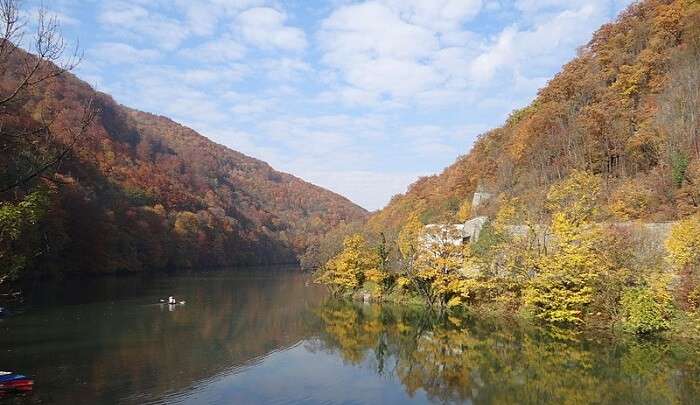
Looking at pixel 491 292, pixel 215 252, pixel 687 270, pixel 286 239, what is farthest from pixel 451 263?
pixel 286 239

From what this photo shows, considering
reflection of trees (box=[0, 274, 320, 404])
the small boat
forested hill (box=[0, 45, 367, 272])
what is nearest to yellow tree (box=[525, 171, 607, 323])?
reflection of trees (box=[0, 274, 320, 404])

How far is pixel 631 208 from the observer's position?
35969 millimetres

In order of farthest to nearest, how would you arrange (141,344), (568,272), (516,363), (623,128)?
(623,128) → (568,272) → (141,344) → (516,363)

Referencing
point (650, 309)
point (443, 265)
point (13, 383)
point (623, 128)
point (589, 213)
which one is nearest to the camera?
point (13, 383)

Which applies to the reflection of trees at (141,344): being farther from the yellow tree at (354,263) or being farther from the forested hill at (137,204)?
the forested hill at (137,204)

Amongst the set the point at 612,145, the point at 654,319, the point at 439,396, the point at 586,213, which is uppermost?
the point at 612,145

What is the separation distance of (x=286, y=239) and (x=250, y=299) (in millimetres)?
99372

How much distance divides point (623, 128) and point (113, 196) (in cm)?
7460

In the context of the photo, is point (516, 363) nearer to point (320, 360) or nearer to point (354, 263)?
point (320, 360)

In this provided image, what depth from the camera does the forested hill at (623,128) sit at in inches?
1460

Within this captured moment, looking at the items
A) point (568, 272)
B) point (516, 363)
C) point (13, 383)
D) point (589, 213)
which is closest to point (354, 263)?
point (589, 213)

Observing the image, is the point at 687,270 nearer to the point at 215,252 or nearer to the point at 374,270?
the point at 374,270

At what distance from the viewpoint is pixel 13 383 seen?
55.3 ft

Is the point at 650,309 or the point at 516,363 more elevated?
the point at 650,309
